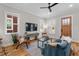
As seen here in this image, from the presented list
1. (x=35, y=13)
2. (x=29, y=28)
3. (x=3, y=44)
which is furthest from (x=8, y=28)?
(x=35, y=13)

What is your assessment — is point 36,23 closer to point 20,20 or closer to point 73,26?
point 20,20

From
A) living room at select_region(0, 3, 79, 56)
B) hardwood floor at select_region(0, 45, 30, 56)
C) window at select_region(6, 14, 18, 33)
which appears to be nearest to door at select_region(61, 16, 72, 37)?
living room at select_region(0, 3, 79, 56)

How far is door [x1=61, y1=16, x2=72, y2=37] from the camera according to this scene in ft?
6.30

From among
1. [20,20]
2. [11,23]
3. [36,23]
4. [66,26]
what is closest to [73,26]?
[66,26]

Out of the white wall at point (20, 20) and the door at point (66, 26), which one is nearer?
the white wall at point (20, 20)

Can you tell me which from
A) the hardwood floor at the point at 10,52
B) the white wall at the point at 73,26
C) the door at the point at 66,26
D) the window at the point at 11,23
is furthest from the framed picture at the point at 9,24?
the door at the point at 66,26

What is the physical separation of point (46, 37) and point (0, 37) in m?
0.99

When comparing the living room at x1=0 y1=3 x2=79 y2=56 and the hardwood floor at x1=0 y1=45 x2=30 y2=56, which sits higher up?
the living room at x1=0 y1=3 x2=79 y2=56

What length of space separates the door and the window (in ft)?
3.56

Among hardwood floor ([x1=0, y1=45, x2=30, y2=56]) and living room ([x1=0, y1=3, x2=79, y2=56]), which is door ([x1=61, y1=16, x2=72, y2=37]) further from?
hardwood floor ([x1=0, y1=45, x2=30, y2=56])

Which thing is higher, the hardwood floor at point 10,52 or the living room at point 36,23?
the living room at point 36,23

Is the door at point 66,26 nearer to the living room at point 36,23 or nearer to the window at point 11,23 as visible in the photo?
the living room at point 36,23

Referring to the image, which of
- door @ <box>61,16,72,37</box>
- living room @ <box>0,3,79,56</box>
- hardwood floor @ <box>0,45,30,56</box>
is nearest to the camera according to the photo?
hardwood floor @ <box>0,45,30,56</box>

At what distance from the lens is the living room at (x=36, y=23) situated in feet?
5.70
